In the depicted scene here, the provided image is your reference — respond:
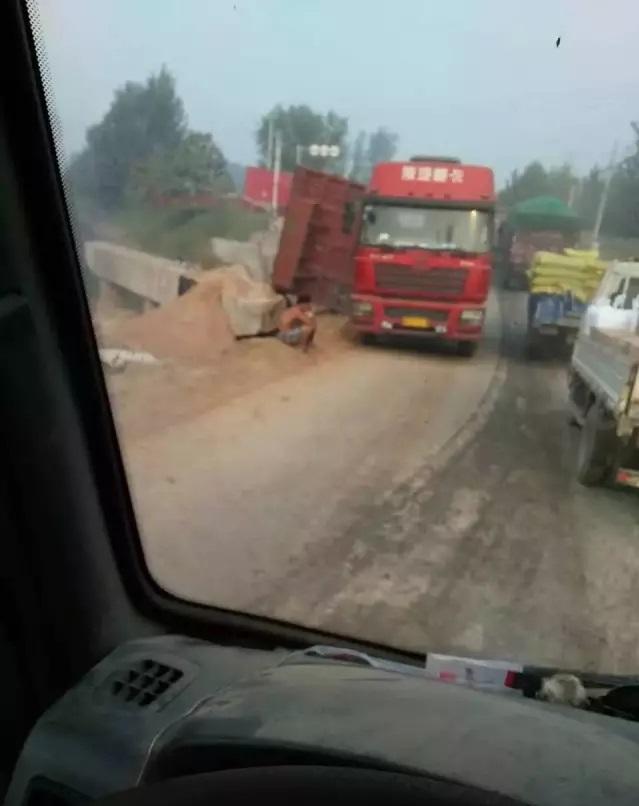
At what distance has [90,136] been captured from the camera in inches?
85.5

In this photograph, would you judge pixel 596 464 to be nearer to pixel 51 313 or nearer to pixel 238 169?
pixel 238 169

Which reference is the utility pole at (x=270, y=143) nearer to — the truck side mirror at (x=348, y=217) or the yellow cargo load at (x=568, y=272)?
the truck side mirror at (x=348, y=217)

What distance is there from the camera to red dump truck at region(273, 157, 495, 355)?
7.68ft

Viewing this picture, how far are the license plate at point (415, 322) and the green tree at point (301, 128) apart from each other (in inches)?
17.6

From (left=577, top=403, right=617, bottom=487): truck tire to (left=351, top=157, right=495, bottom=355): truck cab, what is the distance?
351 millimetres

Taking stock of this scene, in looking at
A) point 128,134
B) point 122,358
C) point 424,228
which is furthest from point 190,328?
point 424,228

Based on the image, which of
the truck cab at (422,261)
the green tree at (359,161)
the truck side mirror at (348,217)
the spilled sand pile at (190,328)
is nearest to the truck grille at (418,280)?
the truck cab at (422,261)

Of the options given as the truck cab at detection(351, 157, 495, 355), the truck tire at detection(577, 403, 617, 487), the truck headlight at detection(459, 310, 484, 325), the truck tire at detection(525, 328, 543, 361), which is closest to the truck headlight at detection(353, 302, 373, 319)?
the truck cab at detection(351, 157, 495, 355)

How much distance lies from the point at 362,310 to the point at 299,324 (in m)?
0.16

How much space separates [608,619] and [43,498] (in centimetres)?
119

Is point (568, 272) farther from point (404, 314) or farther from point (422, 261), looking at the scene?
point (422, 261)

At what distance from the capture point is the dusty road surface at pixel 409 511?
7.21 feet

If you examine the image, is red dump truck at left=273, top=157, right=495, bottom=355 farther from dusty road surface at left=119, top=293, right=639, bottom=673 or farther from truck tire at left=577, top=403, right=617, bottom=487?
truck tire at left=577, top=403, right=617, bottom=487

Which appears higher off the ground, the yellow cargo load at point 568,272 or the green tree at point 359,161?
the green tree at point 359,161
